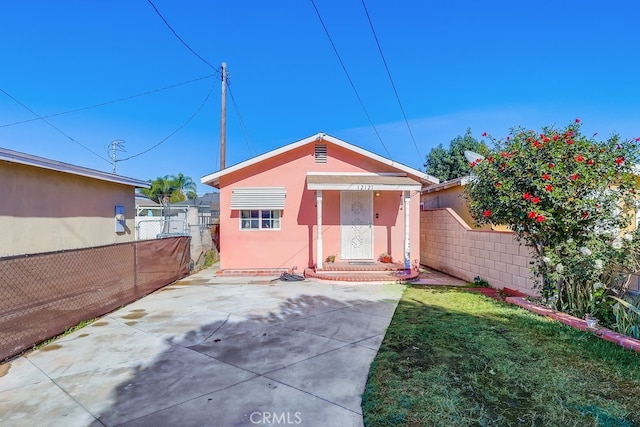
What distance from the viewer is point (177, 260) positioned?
11078 millimetres

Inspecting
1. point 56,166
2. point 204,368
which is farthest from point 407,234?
point 56,166

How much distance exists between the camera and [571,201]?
5.88 meters

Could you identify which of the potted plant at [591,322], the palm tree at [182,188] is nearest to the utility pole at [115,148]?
the palm tree at [182,188]

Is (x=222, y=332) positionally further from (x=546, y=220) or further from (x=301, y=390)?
(x=546, y=220)

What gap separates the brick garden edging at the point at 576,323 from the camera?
4.48 meters

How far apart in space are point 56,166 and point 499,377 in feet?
30.1

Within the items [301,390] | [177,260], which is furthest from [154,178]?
[301,390]

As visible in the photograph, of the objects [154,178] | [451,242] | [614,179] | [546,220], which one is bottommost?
[451,242]

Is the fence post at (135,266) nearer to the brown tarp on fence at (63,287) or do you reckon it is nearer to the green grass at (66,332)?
the brown tarp on fence at (63,287)

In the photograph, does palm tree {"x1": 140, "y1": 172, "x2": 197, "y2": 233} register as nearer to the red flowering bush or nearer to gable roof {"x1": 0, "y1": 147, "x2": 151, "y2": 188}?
gable roof {"x1": 0, "y1": 147, "x2": 151, "y2": 188}

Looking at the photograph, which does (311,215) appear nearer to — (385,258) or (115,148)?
(385,258)

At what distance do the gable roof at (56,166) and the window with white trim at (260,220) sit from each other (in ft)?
12.5

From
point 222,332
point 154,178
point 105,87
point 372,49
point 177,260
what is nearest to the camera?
point 222,332

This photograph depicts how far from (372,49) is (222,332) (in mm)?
10768
